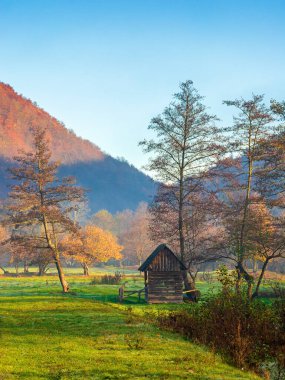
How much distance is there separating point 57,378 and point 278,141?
24258 millimetres

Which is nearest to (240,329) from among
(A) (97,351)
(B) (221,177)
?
(A) (97,351)

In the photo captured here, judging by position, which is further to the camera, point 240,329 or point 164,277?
point 164,277

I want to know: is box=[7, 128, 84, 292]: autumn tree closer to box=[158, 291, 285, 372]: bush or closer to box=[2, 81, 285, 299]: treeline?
box=[2, 81, 285, 299]: treeline

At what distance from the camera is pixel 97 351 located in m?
15.6

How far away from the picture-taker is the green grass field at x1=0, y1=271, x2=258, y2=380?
41.8ft

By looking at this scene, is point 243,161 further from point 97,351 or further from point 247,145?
point 97,351

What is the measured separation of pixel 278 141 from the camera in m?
31.7

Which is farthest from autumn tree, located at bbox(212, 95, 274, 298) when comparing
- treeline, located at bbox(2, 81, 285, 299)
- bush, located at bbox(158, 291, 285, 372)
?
bush, located at bbox(158, 291, 285, 372)

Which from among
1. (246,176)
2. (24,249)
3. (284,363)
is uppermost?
(246,176)

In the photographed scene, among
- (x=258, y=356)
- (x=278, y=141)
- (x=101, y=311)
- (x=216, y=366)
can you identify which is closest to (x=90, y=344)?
(x=216, y=366)

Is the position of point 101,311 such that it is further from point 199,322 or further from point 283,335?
point 283,335

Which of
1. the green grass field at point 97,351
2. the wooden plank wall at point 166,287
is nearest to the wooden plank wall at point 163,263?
the wooden plank wall at point 166,287

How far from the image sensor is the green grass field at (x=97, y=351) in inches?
501

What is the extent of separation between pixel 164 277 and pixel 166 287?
0.82m
